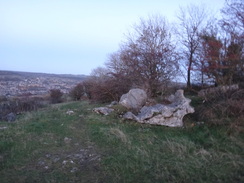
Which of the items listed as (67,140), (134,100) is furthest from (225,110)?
(67,140)

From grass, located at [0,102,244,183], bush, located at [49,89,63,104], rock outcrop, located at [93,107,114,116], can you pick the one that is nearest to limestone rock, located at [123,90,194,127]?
grass, located at [0,102,244,183]

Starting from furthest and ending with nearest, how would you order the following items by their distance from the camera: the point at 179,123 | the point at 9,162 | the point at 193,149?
the point at 179,123 < the point at 193,149 < the point at 9,162

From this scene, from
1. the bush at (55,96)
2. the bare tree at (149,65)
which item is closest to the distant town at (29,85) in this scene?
the bush at (55,96)

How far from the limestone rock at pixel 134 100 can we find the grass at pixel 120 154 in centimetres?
194

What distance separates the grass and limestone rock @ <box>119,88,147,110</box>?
6.37 ft

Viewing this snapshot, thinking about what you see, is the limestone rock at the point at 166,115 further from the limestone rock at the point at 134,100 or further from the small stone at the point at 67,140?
the small stone at the point at 67,140

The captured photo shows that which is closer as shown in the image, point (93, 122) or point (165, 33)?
point (93, 122)

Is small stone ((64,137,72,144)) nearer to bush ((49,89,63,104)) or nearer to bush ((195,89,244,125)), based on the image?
bush ((195,89,244,125))

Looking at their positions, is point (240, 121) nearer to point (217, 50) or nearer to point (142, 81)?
point (217, 50)

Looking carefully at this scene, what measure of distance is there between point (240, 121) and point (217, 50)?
5.40 m

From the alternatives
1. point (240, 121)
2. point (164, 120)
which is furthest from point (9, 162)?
point (240, 121)

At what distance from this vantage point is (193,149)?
5727mm

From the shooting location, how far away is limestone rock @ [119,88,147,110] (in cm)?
994

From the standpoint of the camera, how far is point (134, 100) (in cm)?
1021
